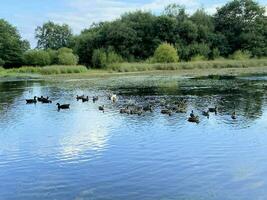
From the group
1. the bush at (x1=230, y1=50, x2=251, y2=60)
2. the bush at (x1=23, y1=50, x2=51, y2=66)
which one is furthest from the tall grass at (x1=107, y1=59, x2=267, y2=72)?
the bush at (x1=23, y1=50, x2=51, y2=66)

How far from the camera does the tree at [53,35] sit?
147 metres

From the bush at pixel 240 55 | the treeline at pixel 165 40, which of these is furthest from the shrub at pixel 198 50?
the bush at pixel 240 55

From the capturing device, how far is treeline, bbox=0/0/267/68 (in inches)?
4119

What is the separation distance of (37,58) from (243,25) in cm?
4709

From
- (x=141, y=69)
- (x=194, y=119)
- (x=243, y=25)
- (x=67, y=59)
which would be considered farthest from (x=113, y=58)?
(x=194, y=119)

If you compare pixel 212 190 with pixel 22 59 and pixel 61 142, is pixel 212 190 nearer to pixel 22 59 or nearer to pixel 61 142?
pixel 61 142

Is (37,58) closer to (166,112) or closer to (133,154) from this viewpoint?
(166,112)

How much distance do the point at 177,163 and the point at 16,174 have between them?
242 inches

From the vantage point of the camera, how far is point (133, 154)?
21.3 metres

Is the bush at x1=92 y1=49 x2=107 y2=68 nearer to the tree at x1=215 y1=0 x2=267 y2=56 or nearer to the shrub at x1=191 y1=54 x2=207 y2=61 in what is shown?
the shrub at x1=191 y1=54 x2=207 y2=61

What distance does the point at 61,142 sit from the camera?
24.6 m

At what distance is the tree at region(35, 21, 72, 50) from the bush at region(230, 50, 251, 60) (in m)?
57.2

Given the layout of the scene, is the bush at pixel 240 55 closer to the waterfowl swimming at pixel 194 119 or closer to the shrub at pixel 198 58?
the shrub at pixel 198 58

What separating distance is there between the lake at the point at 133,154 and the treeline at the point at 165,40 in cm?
6716
